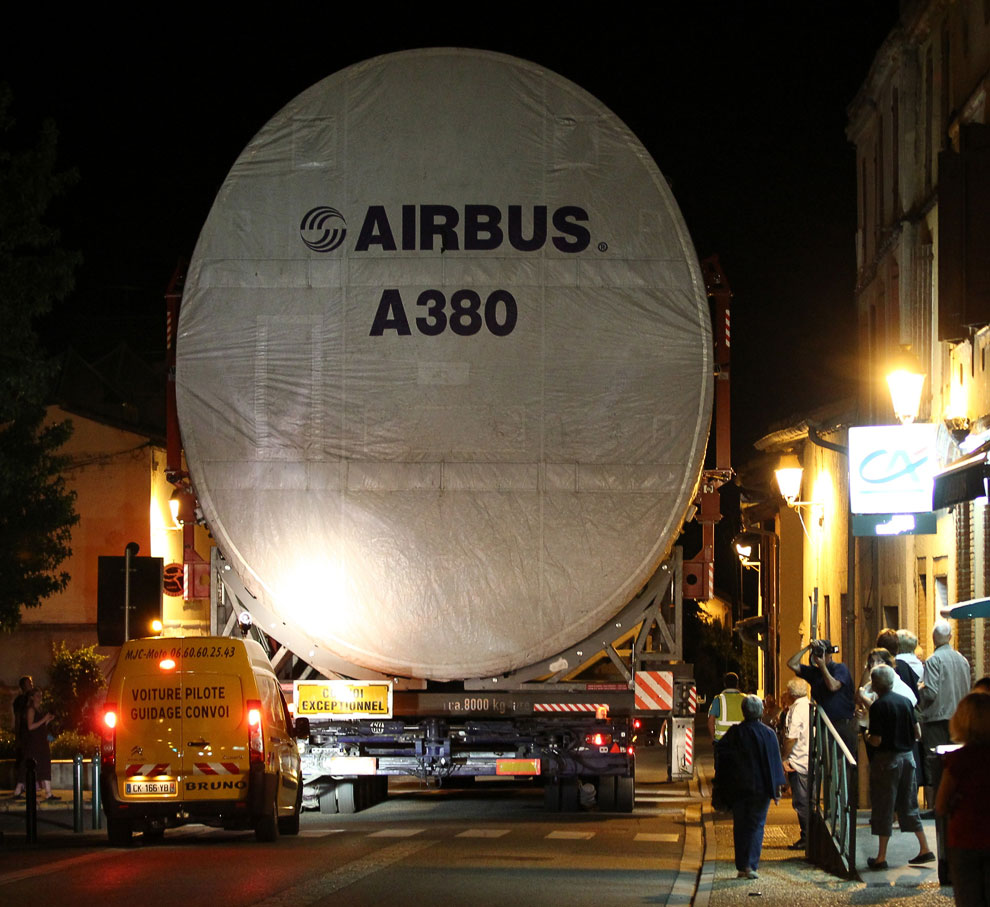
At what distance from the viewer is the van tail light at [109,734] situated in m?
15.6

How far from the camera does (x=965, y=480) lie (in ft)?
51.6

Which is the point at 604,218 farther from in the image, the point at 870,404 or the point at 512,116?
the point at 870,404

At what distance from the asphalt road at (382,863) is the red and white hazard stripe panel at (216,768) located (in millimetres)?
609

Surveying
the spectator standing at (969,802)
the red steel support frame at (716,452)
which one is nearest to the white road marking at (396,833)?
the red steel support frame at (716,452)

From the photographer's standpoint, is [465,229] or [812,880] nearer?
[812,880]

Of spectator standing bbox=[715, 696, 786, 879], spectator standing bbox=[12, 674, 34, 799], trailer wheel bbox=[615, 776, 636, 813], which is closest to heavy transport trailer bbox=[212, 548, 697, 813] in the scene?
trailer wheel bbox=[615, 776, 636, 813]

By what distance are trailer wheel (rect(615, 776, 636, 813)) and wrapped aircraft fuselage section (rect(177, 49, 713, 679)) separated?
270cm

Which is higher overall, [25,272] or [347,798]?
[25,272]

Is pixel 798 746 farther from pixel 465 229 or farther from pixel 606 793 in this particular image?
pixel 465 229

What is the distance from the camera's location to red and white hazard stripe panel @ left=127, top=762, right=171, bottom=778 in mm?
15461

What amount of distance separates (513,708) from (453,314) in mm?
3512

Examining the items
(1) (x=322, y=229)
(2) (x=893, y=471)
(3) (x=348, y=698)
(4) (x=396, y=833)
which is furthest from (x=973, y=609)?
(2) (x=893, y=471)

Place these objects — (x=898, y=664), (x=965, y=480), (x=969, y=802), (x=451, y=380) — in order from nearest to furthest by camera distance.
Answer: (x=969, y=802) → (x=965, y=480) → (x=898, y=664) → (x=451, y=380)

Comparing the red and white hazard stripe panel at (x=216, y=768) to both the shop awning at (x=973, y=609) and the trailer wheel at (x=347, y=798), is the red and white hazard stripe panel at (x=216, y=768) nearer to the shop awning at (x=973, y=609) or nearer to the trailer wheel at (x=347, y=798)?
the trailer wheel at (x=347, y=798)
